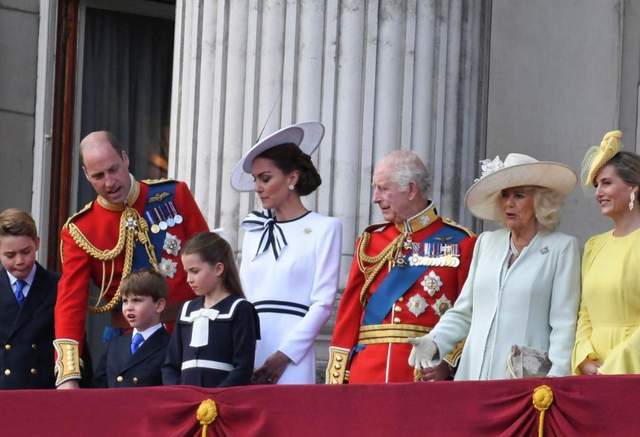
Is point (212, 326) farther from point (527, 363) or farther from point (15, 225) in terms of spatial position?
point (15, 225)

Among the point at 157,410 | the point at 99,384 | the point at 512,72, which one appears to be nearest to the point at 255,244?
the point at 99,384

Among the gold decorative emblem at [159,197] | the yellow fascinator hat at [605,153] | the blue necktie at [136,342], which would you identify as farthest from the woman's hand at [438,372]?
the gold decorative emblem at [159,197]

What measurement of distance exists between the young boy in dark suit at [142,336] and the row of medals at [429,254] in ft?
3.50

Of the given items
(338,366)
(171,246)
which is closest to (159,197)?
(171,246)

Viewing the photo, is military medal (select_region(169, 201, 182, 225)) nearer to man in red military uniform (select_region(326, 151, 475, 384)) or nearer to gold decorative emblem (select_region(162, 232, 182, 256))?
gold decorative emblem (select_region(162, 232, 182, 256))

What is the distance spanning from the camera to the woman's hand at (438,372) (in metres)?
8.25

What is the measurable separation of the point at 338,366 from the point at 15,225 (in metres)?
1.69

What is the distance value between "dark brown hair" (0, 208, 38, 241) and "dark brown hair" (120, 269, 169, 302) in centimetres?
72

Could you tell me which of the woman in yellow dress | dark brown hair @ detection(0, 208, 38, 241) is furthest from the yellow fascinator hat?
dark brown hair @ detection(0, 208, 38, 241)

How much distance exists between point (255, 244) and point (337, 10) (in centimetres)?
170

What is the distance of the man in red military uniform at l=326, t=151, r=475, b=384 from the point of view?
8531mm

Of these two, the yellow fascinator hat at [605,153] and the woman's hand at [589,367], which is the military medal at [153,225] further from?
the woman's hand at [589,367]

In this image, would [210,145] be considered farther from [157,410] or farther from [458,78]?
[157,410]

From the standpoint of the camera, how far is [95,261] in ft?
29.4
